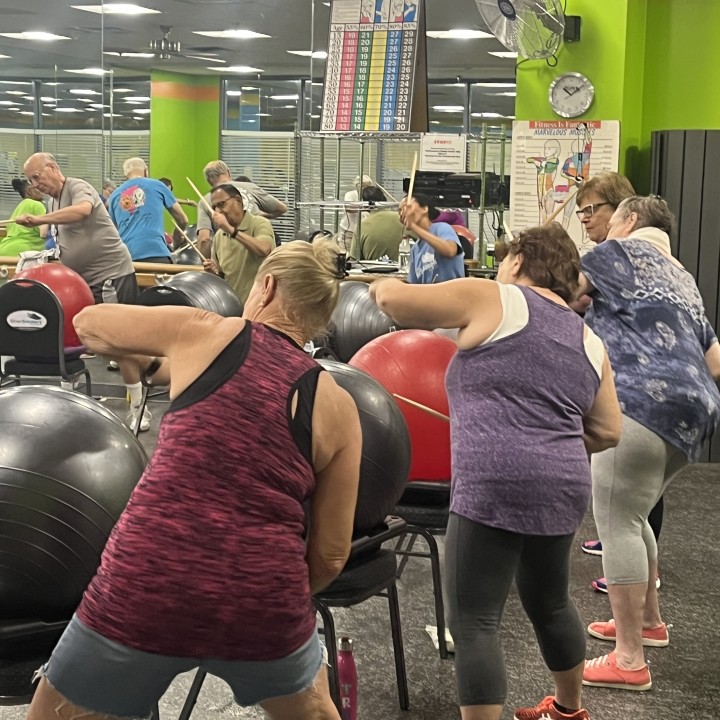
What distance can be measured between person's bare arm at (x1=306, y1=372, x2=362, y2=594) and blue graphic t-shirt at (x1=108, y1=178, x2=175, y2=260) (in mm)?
6513

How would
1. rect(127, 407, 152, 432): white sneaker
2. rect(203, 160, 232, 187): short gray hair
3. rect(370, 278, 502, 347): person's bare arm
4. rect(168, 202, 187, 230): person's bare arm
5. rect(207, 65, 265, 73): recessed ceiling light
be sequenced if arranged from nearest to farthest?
rect(370, 278, 502, 347): person's bare arm, rect(127, 407, 152, 432): white sneaker, rect(203, 160, 232, 187): short gray hair, rect(168, 202, 187, 230): person's bare arm, rect(207, 65, 265, 73): recessed ceiling light

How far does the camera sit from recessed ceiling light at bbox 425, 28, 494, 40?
33.6 feet

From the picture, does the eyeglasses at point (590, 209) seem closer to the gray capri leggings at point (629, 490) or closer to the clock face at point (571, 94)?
the gray capri leggings at point (629, 490)

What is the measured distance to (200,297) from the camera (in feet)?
17.9

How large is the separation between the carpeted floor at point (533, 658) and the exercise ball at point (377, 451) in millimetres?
739

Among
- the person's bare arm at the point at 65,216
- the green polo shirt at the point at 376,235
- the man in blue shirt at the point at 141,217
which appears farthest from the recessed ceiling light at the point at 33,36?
the green polo shirt at the point at 376,235

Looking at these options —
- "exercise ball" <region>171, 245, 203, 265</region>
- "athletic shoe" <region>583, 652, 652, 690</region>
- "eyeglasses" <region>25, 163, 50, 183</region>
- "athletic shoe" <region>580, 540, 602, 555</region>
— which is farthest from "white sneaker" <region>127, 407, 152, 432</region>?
"athletic shoe" <region>583, 652, 652, 690</region>

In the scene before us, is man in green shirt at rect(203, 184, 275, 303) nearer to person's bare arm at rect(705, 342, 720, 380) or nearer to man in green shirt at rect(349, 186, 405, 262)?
man in green shirt at rect(349, 186, 405, 262)

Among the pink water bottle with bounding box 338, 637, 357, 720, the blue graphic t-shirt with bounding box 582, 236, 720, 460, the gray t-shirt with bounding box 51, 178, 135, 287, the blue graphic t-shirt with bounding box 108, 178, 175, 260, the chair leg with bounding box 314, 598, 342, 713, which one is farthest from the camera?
the blue graphic t-shirt with bounding box 108, 178, 175, 260

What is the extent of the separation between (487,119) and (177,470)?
945 cm

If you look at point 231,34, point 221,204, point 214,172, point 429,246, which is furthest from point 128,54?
point 429,246

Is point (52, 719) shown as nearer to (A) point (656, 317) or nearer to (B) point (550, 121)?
(A) point (656, 317)

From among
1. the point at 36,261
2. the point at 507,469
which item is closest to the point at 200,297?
the point at 36,261

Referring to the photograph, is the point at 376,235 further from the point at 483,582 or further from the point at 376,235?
the point at 483,582
